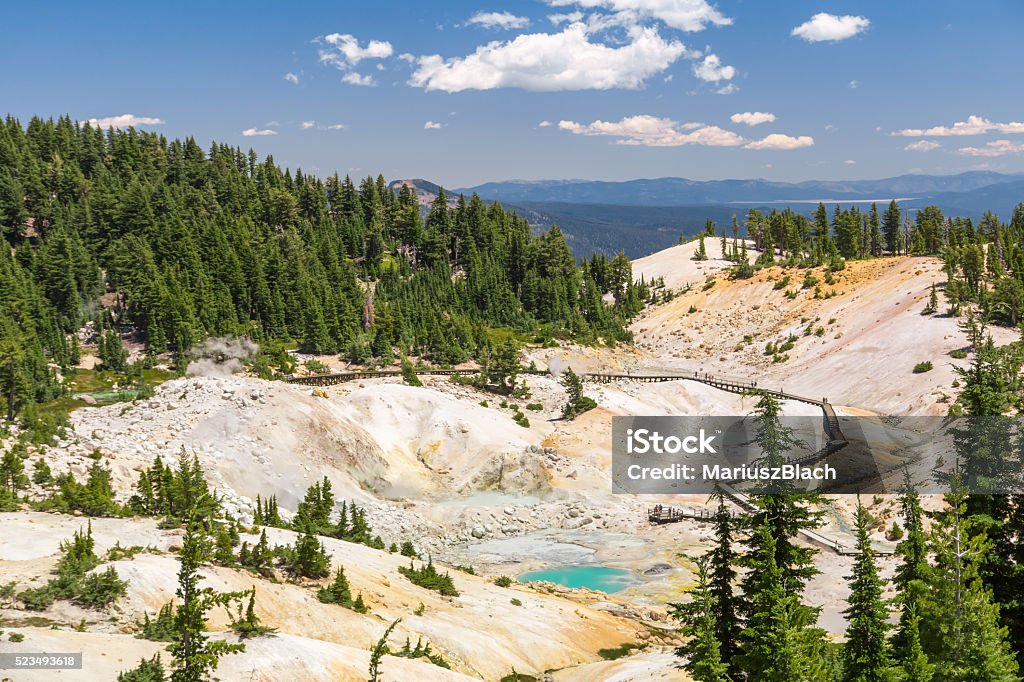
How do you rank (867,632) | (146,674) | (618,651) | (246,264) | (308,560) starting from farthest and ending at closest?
1. (246,264)
2. (618,651)
3. (308,560)
4. (867,632)
5. (146,674)

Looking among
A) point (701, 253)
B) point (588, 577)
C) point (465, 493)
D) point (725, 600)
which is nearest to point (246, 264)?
point (465, 493)

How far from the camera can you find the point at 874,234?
160625 millimetres

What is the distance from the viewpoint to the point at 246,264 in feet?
365

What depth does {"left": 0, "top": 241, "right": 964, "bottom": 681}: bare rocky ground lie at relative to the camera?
28.2m

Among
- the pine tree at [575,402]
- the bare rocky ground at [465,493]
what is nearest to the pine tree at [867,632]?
the bare rocky ground at [465,493]

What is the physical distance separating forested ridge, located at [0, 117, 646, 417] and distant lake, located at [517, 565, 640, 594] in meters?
46.8

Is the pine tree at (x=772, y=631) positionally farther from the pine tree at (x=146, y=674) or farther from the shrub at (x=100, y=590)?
the shrub at (x=100, y=590)

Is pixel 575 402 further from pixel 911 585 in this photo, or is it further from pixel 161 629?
pixel 161 629

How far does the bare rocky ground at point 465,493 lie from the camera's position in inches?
1110

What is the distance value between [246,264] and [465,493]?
214 feet

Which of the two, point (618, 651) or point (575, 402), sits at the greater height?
point (575, 402)

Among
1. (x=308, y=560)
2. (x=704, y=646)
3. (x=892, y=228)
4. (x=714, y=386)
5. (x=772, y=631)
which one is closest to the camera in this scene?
(x=772, y=631)

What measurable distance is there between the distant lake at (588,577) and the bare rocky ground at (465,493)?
3.42ft

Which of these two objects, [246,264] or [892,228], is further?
[892,228]
